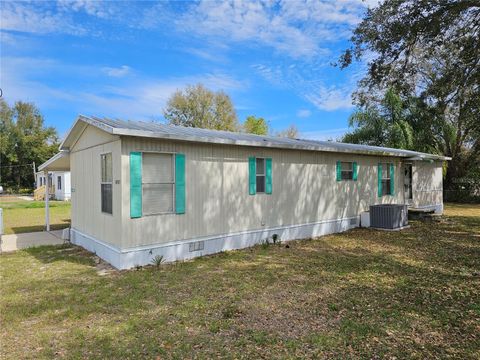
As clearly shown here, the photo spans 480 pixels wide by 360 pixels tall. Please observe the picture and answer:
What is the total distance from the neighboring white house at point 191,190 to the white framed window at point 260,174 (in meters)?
0.03

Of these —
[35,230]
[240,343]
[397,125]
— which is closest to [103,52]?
[35,230]

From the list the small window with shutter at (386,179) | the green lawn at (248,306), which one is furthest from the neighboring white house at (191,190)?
the small window with shutter at (386,179)

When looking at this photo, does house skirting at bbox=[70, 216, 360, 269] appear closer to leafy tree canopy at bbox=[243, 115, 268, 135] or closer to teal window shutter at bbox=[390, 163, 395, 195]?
teal window shutter at bbox=[390, 163, 395, 195]

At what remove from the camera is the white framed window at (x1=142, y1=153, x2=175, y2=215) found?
678cm

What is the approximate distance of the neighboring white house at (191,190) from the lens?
21.6 feet

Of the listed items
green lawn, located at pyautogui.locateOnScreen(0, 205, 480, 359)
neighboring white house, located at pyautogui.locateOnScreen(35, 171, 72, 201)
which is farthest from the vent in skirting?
neighboring white house, located at pyautogui.locateOnScreen(35, 171, 72, 201)

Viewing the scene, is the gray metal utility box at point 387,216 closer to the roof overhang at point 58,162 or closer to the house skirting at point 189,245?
the house skirting at point 189,245

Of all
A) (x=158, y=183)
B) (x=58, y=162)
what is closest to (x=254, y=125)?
(x=58, y=162)

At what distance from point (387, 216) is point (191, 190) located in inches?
284

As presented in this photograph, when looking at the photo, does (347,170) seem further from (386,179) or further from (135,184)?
(135,184)

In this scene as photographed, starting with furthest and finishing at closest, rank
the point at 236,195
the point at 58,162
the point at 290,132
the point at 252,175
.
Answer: the point at 290,132 < the point at 58,162 < the point at 252,175 < the point at 236,195

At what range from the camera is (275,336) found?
3781 mm

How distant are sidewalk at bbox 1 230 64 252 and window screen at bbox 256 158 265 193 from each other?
19.1 ft

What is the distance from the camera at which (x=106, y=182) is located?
730cm
